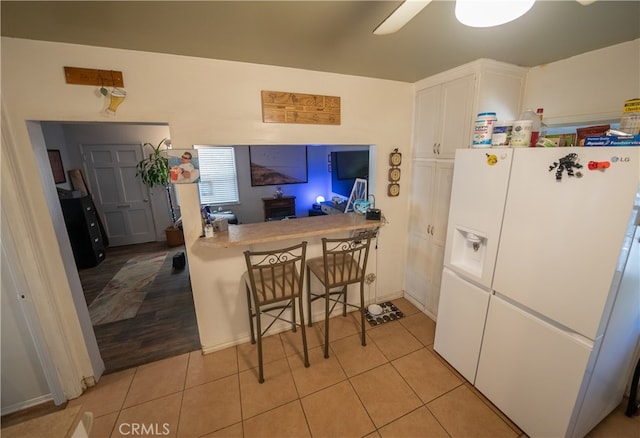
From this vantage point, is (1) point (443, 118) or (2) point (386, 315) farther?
(2) point (386, 315)

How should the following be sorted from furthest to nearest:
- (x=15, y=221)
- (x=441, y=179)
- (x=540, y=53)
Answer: (x=441, y=179) → (x=540, y=53) → (x=15, y=221)

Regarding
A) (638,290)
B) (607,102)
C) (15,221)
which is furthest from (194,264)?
(607,102)

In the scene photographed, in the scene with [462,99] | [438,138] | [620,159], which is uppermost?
[462,99]

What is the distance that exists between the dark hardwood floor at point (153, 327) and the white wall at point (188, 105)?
34 cm

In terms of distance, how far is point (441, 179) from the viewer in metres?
2.31

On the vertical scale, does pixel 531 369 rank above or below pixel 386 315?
above

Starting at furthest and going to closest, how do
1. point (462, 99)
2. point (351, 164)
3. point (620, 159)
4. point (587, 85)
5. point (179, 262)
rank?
point (351, 164), point (179, 262), point (462, 99), point (587, 85), point (620, 159)

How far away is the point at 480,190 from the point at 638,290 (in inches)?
35.7

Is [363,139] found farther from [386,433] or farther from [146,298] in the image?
[146,298]

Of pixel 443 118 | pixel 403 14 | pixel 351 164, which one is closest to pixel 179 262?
pixel 351 164

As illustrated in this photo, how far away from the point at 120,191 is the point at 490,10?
5797 millimetres

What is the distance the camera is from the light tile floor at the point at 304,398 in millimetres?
1585

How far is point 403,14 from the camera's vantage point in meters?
0.94

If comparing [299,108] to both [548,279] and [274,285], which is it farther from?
[548,279]
